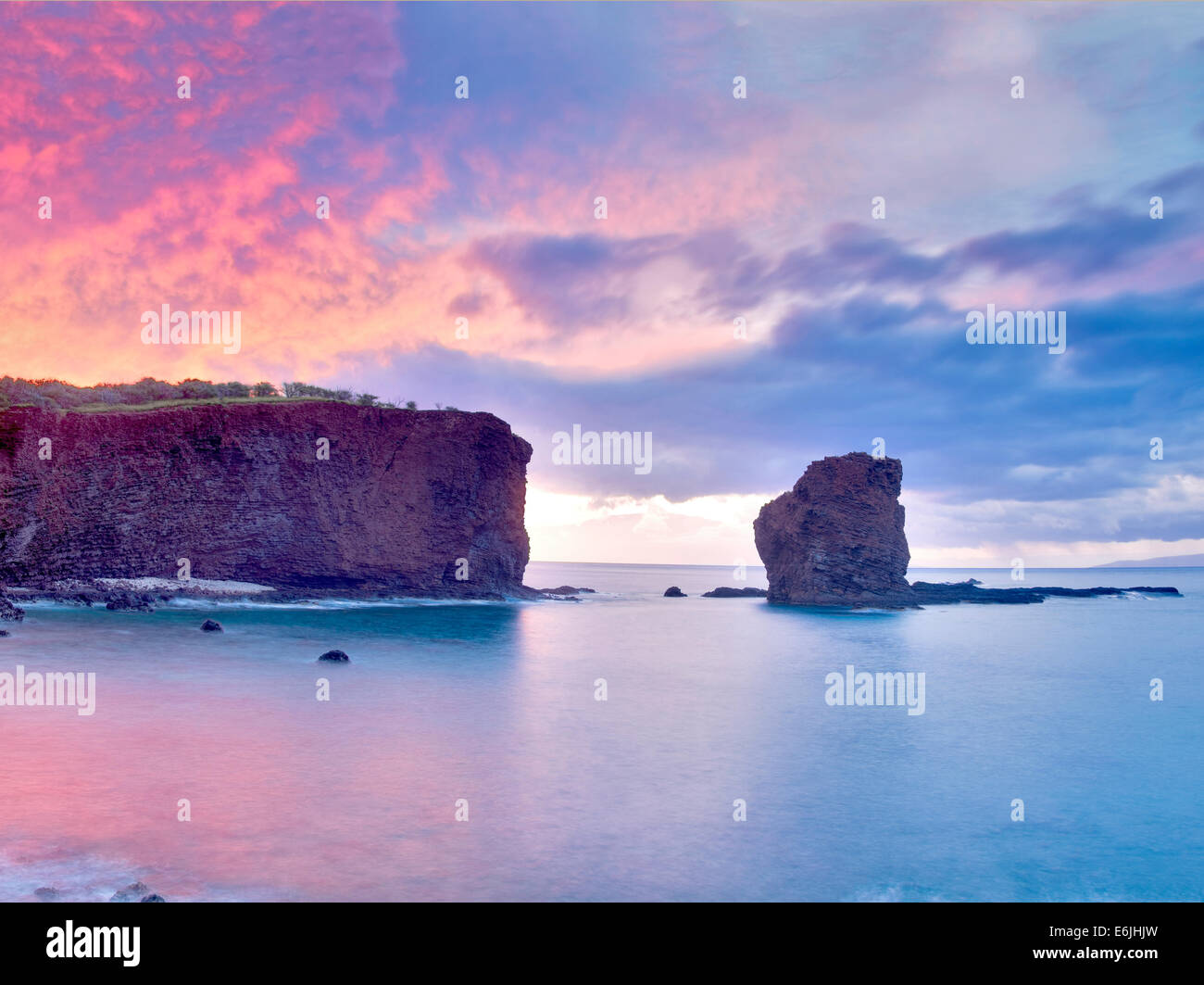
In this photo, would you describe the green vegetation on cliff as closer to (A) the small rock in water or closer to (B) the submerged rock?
(B) the submerged rock

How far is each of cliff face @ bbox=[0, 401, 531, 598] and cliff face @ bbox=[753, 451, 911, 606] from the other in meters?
27.6

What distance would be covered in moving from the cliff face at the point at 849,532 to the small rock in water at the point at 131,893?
2536 inches

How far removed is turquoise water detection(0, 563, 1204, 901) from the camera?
33.0ft

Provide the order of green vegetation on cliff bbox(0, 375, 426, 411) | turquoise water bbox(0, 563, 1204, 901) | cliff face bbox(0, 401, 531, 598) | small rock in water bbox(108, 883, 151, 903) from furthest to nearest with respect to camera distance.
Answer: green vegetation on cliff bbox(0, 375, 426, 411)
cliff face bbox(0, 401, 531, 598)
turquoise water bbox(0, 563, 1204, 901)
small rock in water bbox(108, 883, 151, 903)

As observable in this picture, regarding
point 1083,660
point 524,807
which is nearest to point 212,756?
point 524,807

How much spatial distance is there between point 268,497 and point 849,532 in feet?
161

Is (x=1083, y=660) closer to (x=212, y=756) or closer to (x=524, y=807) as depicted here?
(x=524, y=807)

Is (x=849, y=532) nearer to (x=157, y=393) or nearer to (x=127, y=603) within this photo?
(x=127, y=603)

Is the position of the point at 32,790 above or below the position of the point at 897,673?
above

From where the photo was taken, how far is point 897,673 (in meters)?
31.6

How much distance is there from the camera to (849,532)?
67.6 metres

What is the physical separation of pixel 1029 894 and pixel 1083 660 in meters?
34.0
